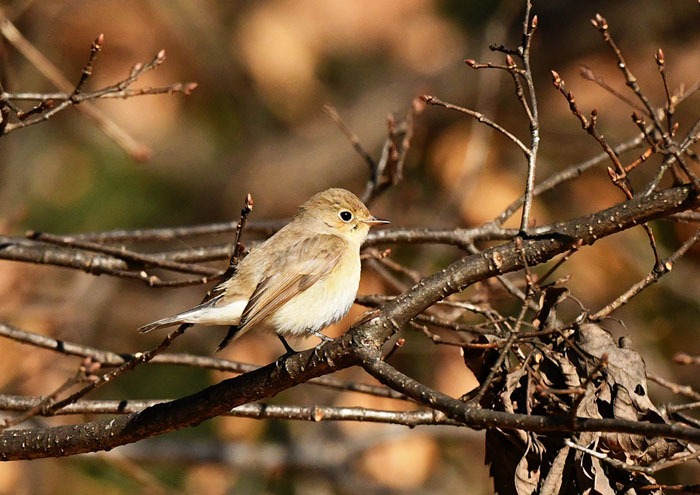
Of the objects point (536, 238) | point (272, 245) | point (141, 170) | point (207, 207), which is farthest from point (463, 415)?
point (141, 170)

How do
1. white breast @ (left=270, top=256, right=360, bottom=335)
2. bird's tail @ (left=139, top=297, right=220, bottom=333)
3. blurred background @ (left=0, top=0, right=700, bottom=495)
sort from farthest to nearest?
blurred background @ (left=0, top=0, right=700, bottom=495), white breast @ (left=270, top=256, right=360, bottom=335), bird's tail @ (left=139, top=297, right=220, bottom=333)

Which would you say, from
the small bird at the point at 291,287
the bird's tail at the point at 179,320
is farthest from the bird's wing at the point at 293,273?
the bird's tail at the point at 179,320

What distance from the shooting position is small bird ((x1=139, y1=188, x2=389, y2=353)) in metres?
4.60

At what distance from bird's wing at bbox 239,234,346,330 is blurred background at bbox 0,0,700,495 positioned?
166 centimetres

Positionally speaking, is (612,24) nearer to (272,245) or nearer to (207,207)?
(207,207)

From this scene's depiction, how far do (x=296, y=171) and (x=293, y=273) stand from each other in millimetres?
5293

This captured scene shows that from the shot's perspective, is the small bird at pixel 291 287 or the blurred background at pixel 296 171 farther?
the blurred background at pixel 296 171

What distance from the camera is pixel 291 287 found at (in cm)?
476

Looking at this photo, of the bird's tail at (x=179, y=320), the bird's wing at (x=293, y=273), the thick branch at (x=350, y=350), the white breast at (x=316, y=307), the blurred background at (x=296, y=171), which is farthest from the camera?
the blurred background at (x=296, y=171)

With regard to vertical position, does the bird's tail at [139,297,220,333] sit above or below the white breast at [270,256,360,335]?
below

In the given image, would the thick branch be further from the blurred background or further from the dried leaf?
the blurred background

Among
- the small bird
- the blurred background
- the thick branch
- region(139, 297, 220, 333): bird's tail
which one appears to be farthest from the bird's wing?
the blurred background

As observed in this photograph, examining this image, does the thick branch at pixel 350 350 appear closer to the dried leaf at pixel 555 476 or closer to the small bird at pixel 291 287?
the dried leaf at pixel 555 476

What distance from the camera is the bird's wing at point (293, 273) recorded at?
4586 millimetres
